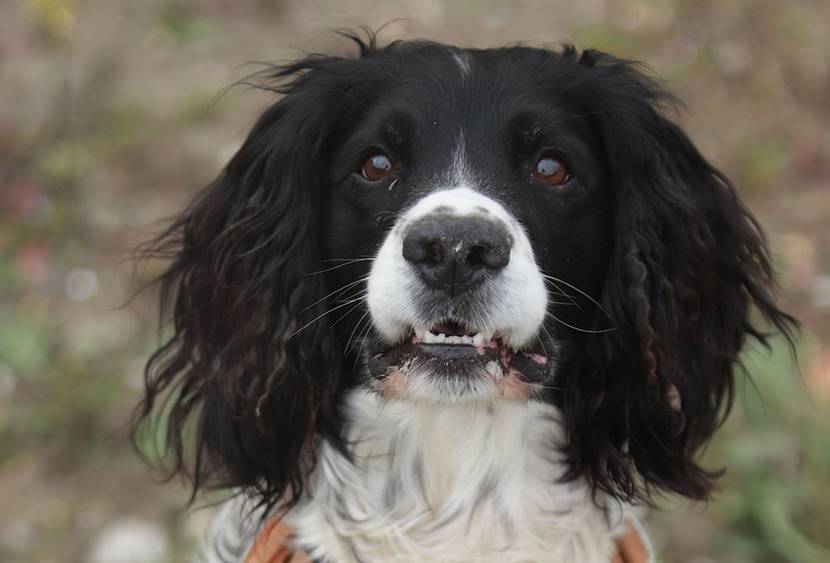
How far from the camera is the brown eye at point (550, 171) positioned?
9.65 feet

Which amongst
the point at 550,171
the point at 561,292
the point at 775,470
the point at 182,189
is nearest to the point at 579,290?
the point at 561,292

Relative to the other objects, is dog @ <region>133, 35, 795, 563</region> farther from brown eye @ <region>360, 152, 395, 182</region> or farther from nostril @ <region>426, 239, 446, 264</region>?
nostril @ <region>426, 239, 446, 264</region>

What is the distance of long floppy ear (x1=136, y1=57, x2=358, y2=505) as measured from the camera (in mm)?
3092

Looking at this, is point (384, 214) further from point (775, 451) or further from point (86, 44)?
point (86, 44)

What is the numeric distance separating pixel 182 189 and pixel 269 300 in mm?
3299

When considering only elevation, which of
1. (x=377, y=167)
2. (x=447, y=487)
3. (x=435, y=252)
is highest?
(x=377, y=167)

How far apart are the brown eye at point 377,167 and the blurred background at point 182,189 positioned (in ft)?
4.23

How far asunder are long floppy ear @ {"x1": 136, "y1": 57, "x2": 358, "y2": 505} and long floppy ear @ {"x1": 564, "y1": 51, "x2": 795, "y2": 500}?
68 centimetres

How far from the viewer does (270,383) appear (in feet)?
10.0

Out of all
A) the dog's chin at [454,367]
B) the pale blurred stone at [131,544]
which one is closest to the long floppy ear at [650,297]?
the dog's chin at [454,367]

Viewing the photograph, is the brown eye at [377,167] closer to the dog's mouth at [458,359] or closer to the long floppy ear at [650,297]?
the dog's mouth at [458,359]

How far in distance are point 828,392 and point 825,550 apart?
2.61 feet

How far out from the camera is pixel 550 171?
295 cm

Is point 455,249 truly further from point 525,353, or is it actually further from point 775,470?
point 775,470
